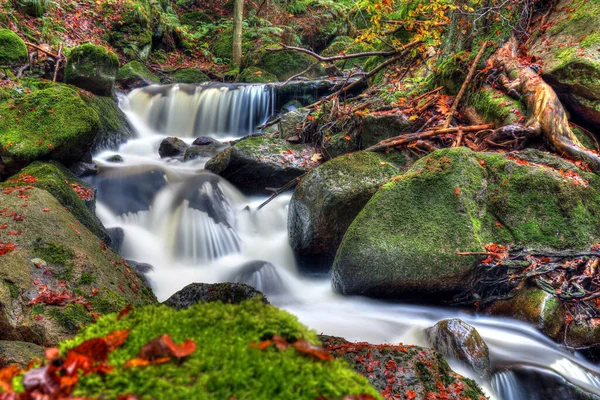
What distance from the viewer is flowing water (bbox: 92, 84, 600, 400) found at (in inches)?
153

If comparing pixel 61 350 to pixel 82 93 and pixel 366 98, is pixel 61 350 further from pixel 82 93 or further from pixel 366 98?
pixel 82 93

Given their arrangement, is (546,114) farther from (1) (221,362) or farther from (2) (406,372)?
(1) (221,362)

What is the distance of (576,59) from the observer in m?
5.98

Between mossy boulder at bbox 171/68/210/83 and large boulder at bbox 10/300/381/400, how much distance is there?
15.9m

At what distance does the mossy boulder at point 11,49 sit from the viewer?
909 cm

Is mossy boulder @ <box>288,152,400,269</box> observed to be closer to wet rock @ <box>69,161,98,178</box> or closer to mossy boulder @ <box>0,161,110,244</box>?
mossy boulder @ <box>0,161,110,244</box>

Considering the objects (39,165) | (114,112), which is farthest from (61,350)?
(114,112)

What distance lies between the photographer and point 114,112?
441 inches

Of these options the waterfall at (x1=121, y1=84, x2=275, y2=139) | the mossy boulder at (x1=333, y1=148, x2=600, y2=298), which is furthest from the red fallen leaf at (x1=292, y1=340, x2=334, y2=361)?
the waterfall at (x1=121, y1=84, x2=275, y2=139)

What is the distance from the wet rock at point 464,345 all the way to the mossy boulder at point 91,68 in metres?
10.7

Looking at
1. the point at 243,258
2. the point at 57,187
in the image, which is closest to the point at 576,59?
the point at 243,258

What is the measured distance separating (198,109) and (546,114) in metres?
10.8

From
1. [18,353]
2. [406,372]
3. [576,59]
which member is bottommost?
[406,372]

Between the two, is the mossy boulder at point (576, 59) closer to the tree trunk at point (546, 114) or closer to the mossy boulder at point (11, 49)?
the tree trunk at point (546, 114)
